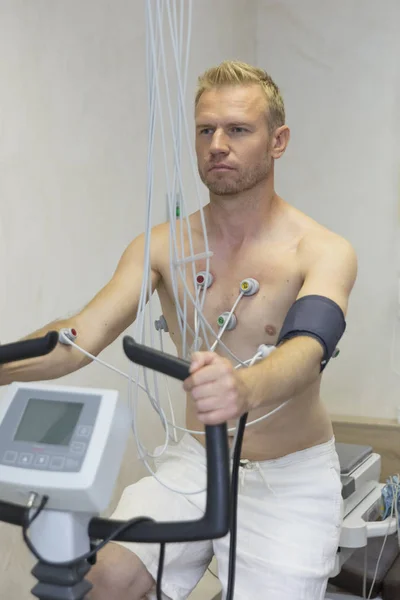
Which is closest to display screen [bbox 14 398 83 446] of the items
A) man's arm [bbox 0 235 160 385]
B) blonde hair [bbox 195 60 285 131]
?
man's arm [bbox 0 235 160 385]

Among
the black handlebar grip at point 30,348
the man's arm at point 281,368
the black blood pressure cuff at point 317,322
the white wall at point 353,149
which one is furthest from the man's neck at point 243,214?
the white wall at point 353,149

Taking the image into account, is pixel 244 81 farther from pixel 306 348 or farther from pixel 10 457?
pixel 10 457

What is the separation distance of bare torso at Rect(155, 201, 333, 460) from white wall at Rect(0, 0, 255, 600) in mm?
469

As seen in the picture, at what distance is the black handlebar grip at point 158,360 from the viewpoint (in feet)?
3.46

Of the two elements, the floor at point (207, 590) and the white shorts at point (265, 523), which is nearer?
the white shorts at point (265, 523)

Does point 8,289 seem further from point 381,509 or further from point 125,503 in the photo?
point 381,509

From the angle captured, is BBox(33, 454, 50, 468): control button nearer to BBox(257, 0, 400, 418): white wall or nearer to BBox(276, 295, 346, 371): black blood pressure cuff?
BBox(276, 295, 346, 371): black blood pressure cuff

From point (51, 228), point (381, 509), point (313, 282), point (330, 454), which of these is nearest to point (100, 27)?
point (51, 228)

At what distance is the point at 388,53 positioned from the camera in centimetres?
323

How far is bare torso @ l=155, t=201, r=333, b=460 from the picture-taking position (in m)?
1.80

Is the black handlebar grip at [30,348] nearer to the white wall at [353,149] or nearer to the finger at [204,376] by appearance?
the finger at [204,376]

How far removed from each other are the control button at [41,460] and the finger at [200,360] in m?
0.23

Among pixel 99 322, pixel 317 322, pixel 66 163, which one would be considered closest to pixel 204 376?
pixel 317 322

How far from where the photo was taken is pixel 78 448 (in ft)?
3.36
